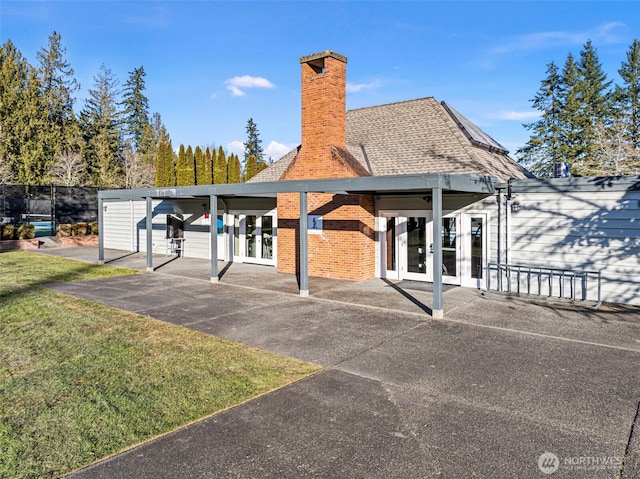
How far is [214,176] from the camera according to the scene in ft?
106

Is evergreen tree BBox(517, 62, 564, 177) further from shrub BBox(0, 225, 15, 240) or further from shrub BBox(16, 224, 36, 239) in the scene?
shrub BBox(0, 225, 15, 240)

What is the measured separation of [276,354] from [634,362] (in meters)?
4.74

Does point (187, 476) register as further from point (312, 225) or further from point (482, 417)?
point (312, 225)

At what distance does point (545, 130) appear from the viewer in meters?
36.5

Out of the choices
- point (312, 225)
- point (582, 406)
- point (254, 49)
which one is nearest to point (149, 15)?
point (254, 49)

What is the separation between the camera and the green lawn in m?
3.64

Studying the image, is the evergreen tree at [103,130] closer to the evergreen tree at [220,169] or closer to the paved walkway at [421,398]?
the evergreen tree at [220,169]

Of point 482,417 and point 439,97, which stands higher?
point 439,97

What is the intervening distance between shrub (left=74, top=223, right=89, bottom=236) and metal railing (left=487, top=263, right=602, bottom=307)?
20.9 meters

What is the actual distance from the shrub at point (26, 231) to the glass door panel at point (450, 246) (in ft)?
64.6

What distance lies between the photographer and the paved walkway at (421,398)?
3383mm

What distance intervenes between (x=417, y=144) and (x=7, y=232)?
63.2ft

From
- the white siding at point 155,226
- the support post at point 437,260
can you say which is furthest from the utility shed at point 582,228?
the white siding at point 155,226

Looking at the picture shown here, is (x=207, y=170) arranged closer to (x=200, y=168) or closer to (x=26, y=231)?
(x=200, y=168)
